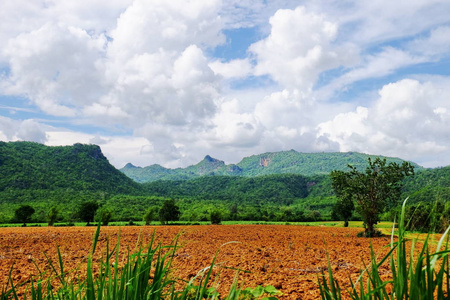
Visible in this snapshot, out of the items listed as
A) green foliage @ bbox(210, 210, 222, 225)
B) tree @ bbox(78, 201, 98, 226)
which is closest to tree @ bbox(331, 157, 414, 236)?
green foliage @ bbox(210, 210, 222, 225)

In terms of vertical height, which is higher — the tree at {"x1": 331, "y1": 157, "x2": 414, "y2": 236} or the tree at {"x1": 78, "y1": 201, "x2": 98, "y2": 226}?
the tree at {"x1": 331, "y1": 157, "x2": 414, "y2": 236}

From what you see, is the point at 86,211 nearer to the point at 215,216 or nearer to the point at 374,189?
the point at 215,216

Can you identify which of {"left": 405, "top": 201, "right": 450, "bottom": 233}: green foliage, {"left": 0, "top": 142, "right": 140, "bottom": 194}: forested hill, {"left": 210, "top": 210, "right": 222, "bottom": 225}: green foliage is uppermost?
{"left": 0, "top": 142, "right": 140, "bottom": 194}: forested hill

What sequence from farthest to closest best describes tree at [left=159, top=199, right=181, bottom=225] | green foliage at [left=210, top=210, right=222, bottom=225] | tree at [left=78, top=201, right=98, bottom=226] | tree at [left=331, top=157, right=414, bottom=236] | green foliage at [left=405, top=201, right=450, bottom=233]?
tree at [left=159, top=199, right=181, bottom=225]
tree at [left=78, top=201, right=98, bottom=226]
green foliage at [left=210, top=210, right=222, bottom=225]
tree at [left=331, top=157, right=414, bottom=236]
green foliage at [left=405, top=201, right=450, bottom=233]

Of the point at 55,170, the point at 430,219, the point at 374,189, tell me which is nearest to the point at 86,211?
the point at 374,189

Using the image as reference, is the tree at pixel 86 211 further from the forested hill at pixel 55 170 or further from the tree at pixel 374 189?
the forested hill at pixel 55 170

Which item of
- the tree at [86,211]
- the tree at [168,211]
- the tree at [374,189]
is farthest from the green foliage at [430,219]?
the tree at [86,211]

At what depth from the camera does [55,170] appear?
6048 inches

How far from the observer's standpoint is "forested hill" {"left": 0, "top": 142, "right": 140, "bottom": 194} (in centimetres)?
12675

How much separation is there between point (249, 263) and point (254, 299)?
4.39 m

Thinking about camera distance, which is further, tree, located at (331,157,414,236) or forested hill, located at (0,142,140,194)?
forested hill, located at (0,142,140,194)

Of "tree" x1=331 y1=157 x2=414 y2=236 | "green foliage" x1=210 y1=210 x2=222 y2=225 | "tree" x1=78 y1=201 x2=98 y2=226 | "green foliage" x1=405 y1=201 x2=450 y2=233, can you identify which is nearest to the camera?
"green foliage" x1=405 y1=201 x2=450 y2=233

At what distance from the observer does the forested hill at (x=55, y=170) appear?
127 metres

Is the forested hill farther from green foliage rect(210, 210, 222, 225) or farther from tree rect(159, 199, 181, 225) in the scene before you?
green foliage rect(210, 210, 222, 225)
